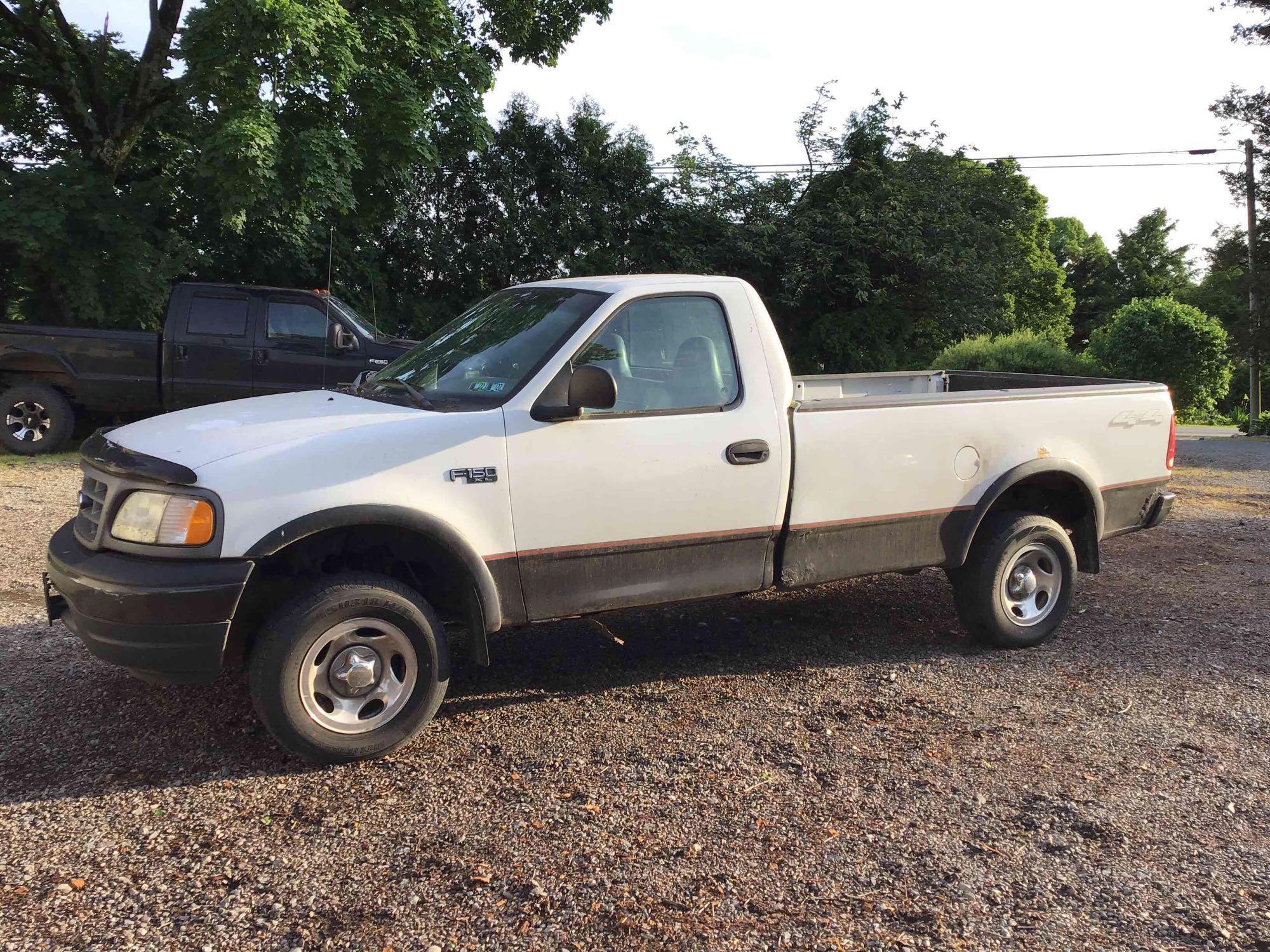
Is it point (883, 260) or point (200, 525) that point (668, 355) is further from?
point (883, 260)

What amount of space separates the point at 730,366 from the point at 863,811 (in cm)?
210

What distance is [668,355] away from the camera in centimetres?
468

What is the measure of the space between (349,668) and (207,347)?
955 cm

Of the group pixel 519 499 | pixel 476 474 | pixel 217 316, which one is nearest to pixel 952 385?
pixel 519 499

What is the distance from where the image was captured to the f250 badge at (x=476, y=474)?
161 inches

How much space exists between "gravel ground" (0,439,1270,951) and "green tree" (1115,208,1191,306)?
59561mm

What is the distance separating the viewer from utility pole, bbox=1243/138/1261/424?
23125 millimetres

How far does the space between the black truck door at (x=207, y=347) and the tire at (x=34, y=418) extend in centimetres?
129

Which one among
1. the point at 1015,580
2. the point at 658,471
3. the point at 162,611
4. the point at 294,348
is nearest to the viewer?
the point at 162,611

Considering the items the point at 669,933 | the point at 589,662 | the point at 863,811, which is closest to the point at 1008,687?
the point at 863,811

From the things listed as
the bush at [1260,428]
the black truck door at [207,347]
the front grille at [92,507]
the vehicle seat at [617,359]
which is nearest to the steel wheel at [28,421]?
the black truck door at [207,347]

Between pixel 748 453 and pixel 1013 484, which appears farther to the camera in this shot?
pixel 1013 484

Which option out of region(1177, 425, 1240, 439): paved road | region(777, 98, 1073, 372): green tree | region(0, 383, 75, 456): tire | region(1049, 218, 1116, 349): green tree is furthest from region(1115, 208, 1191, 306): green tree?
region(0, 383, 75, 456): tire

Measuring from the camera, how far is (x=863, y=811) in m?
3.71
